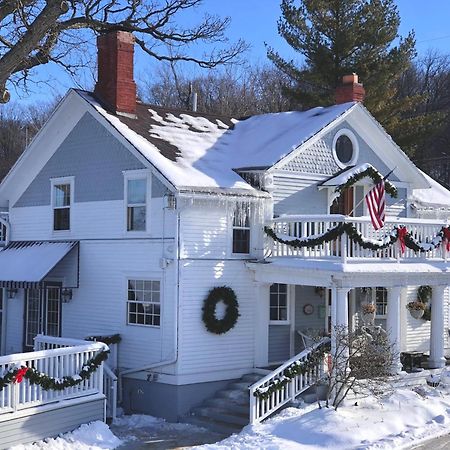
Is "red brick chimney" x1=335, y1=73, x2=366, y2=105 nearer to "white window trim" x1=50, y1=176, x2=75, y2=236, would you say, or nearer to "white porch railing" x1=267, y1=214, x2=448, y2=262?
"white porch railing" x1=267, y1=214, x2=448, y2=262

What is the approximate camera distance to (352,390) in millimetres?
16812

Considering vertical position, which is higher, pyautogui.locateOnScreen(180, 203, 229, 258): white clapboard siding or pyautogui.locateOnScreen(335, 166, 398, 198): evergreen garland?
pyautogui.locateOnScreen(335, 166, 398, 198): evergreen garland

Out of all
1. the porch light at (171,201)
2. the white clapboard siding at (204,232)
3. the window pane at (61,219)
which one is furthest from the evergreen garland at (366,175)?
the window pane at (61,219)

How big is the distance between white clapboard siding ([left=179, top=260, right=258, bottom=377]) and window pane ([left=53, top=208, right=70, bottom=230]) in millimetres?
4742

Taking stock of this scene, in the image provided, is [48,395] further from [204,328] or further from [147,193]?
[147,193]

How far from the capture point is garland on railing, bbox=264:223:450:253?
Result: 17.1 meters

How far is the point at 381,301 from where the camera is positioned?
22391mm

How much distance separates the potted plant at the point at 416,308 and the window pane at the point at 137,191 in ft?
27.8

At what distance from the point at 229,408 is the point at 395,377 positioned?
399cm

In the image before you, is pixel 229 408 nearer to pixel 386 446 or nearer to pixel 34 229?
pixel 386 446

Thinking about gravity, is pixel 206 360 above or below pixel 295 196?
below

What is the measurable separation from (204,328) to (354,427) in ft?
14.9

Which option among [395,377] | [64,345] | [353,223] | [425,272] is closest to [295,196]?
[353,223]

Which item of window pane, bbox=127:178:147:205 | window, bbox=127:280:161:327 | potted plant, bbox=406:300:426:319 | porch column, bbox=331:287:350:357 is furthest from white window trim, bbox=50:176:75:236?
potted plant, bbox=406:300:426:319
